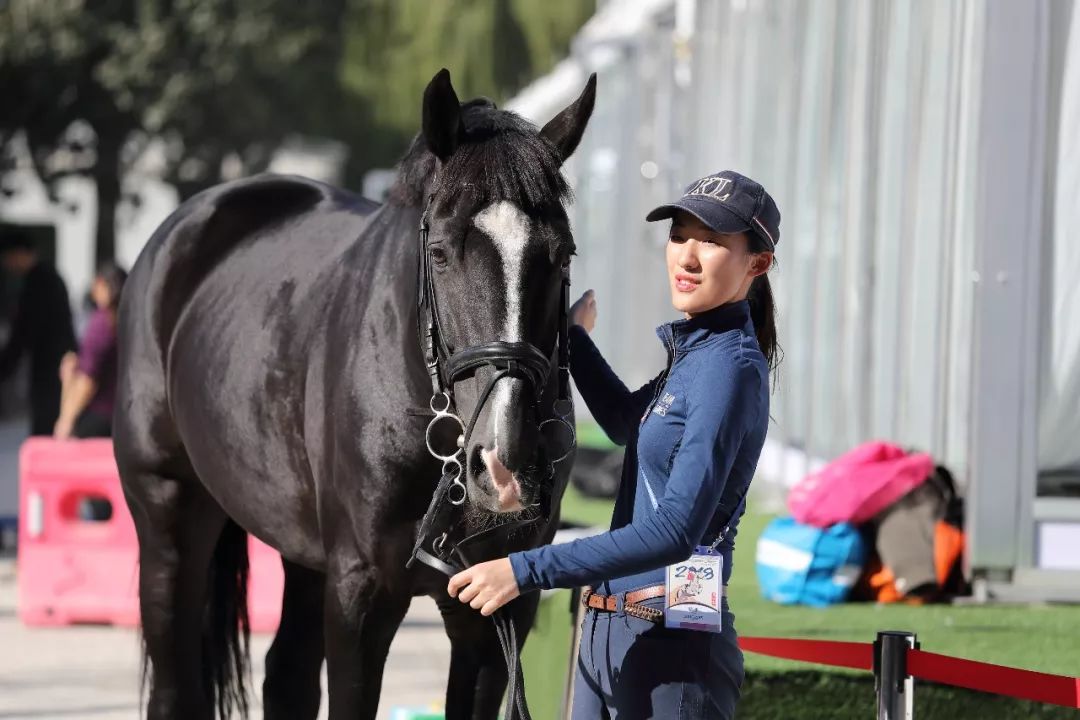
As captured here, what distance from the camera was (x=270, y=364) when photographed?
470 centimetres

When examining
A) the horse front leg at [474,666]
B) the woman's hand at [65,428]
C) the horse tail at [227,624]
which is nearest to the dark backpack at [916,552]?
the horse tail at [227,624]

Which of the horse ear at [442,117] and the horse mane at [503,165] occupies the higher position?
the horse ear at [442,117]

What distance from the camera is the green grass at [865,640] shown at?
17.5ft

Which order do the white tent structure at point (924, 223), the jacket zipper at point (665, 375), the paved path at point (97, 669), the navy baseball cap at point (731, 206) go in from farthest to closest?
the paved path at point (97, 669) → the white tent structure at point (924, 223) → the jacket zipper at point (665, 375) → the navy baseball cap at point (731, 206)

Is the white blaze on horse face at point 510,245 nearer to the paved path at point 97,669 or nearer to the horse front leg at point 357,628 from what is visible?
the horse front leg at point 357,628

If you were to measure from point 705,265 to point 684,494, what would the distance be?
0.45 meters

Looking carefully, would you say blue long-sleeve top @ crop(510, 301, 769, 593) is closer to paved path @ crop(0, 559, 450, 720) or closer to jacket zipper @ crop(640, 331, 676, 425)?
jacket zipper @ crop(640, 331, 676, 425)

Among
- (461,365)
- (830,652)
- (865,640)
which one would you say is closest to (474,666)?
(830,652)

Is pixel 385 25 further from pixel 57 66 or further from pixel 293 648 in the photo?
pixel 293 648

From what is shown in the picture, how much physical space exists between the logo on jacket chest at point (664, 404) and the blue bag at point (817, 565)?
4.00 m

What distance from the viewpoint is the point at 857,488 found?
729 cm

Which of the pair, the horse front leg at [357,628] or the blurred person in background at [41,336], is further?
the blurred person in background at [41,336]

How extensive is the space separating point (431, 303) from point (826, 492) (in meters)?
3.89

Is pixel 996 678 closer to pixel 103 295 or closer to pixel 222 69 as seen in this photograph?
pixel 103 295
